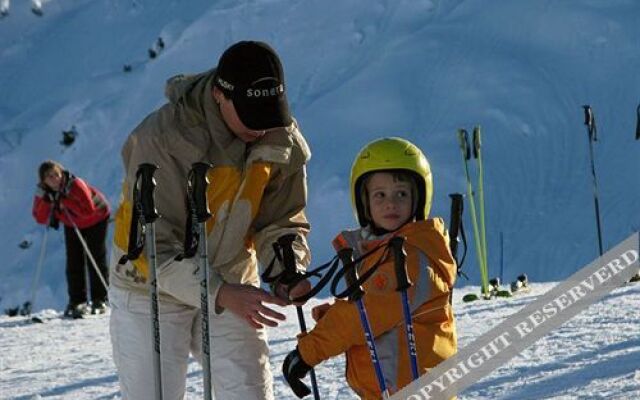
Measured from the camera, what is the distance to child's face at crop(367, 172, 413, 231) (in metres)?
3.62

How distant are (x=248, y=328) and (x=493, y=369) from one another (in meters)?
2.40

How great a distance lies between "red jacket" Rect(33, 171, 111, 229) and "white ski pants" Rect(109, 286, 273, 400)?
7.49m

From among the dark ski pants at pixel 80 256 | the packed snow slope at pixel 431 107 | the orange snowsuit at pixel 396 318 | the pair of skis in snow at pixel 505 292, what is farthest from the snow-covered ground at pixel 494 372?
the packed snow slope at pixel 431 107

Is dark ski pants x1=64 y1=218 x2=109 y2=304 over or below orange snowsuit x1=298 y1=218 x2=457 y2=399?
over

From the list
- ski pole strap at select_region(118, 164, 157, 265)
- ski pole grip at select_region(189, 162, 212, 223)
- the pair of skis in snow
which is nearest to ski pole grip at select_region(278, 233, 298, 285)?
ski pole grip at select_region(189, 162, 212, 223)

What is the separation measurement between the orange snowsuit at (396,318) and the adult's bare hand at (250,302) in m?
0.18

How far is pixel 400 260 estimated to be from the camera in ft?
10.7

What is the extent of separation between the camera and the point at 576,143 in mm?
27031

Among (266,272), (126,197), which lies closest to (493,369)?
(266,272)

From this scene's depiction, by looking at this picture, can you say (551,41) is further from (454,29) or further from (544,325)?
(544,325)

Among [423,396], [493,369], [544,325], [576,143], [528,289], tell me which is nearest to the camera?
[423,396]

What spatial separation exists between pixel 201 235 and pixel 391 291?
590 mm

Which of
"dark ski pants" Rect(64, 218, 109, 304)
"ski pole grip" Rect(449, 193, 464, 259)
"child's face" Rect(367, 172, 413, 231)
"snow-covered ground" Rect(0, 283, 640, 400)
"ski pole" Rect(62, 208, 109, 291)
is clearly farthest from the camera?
"dark ski pants" Rect(64, 218, 109, 304)

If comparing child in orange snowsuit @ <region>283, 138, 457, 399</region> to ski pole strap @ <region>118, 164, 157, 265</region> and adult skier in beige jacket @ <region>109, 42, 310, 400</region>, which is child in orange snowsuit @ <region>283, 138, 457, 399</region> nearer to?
adult skier in beige jacket @ <region>109, 42, 310, 400</region>
